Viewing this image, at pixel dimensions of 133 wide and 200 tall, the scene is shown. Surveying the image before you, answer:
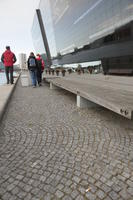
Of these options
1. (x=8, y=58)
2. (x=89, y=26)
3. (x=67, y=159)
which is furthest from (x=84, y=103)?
(x=89, y=26)

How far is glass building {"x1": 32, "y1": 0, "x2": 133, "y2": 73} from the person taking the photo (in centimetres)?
1241

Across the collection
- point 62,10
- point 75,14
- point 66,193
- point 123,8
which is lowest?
point 66,193

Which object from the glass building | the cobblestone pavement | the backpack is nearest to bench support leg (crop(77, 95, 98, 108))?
the cobblestone pavement

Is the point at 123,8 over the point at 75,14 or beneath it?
beneath

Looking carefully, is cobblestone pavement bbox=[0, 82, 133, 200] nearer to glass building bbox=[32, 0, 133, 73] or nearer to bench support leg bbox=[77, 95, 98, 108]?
bench support leg bbox=[77, 95, 98, 108]

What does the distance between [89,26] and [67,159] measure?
796 inches

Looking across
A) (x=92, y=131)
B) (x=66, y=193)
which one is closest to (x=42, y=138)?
(x=92, y=131)

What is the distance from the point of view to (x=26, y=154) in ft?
5.87

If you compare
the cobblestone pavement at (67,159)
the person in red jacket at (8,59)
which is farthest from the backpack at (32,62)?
the cobblestone pavement at (67,159)

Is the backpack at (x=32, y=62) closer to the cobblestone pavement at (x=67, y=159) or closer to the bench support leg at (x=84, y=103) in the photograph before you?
the bench support leg at (x=84, y=103)

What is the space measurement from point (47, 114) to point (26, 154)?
60.9 inches

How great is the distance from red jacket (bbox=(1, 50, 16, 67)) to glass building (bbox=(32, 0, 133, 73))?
316 inches

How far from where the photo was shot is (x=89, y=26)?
62.1 ft

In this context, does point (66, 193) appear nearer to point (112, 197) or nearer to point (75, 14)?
point (112, 197)
